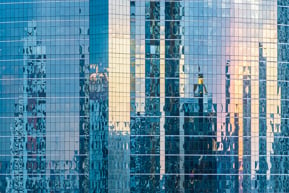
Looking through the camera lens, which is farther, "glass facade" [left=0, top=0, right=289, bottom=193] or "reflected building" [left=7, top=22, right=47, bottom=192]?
"reflected building" [left=7, top=22, right=47, bottom=192]

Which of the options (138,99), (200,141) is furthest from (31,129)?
(200,141)

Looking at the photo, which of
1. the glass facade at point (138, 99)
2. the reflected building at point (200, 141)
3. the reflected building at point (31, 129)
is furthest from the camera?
the reflected building at point (31, 129)

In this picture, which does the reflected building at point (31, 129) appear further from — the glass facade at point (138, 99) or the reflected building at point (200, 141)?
the reflected building at point (200, 141)

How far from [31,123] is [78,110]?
18.8ft

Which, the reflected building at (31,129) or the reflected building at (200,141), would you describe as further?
the reflected building at (31,129)

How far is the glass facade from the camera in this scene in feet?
436

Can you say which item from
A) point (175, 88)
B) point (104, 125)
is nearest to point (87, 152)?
point (104, 125)

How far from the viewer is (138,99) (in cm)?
13350

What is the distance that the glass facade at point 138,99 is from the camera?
13300 cm

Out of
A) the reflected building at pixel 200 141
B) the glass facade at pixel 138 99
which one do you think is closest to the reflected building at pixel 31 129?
the glass facade at pixel 138 99

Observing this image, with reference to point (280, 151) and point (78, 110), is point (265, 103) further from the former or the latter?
point (78, 110)

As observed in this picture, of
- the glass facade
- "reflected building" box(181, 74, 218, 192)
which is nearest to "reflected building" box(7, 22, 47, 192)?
the glass facade

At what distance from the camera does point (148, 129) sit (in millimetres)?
133125

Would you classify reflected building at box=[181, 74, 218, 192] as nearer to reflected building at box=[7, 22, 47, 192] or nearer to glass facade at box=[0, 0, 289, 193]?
glass facade at box=[0, 0, 289, 193]
